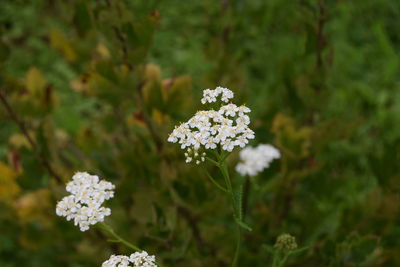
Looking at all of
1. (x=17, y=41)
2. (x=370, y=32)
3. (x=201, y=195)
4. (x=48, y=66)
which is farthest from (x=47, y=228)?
(x=370, y=32)

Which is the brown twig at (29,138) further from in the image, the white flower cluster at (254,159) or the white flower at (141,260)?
the white flower at (141,260)

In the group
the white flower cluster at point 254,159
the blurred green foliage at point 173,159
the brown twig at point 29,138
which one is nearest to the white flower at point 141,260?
the blurred green foliage at point 173,159

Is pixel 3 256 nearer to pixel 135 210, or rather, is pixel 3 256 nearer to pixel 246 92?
pixel 135 210

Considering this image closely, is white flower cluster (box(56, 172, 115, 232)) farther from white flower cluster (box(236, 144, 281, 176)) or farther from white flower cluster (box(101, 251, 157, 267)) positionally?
white flower cluster (box(236, 144, 281, 176))

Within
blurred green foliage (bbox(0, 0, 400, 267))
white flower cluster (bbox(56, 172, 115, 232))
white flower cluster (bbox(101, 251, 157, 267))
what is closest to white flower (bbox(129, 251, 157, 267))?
white flower cluster (bbox(101, 251, 157, 267))

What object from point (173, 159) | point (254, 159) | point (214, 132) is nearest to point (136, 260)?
point (214, 132)

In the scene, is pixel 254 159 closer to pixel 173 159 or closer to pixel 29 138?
pixel 173 159
